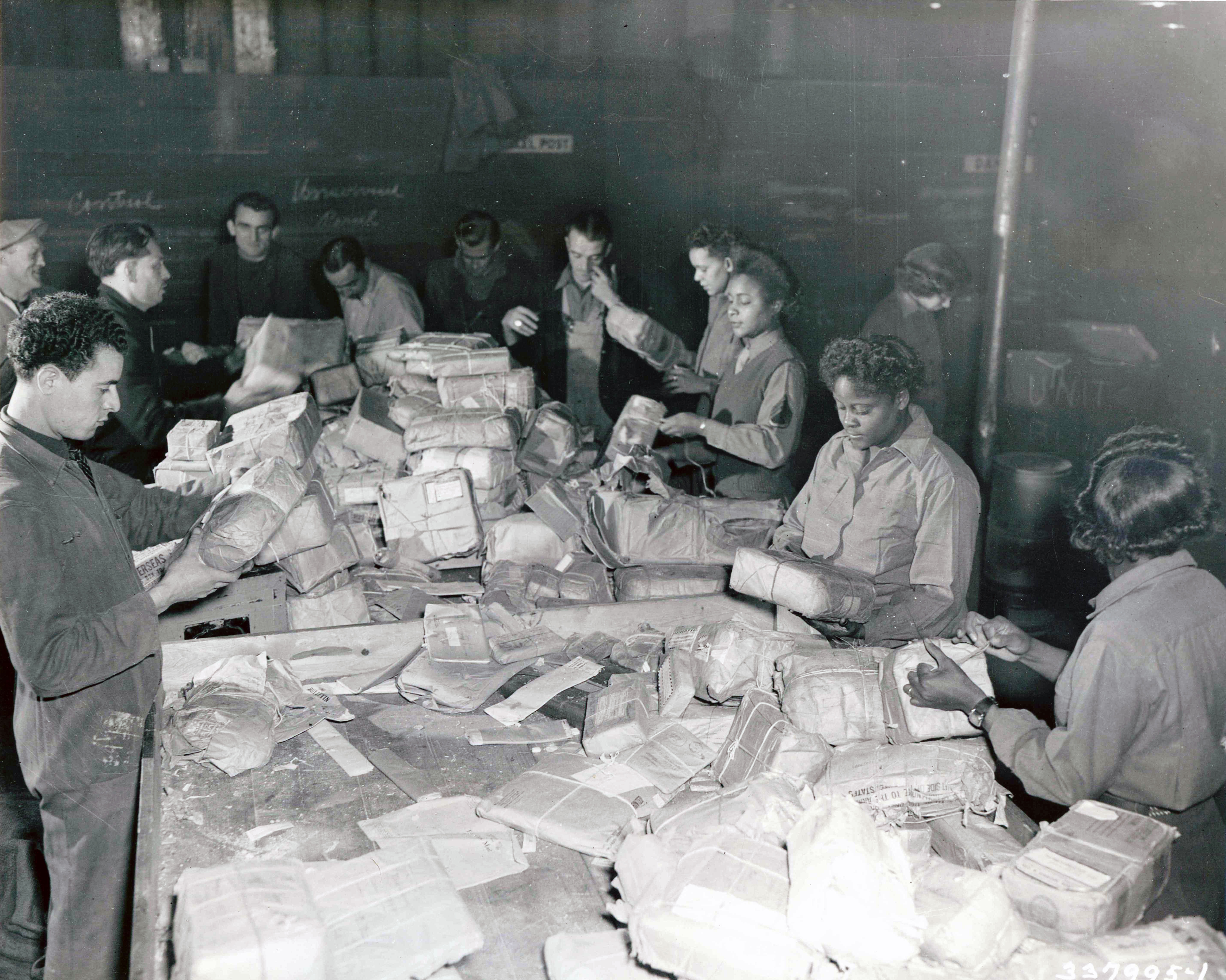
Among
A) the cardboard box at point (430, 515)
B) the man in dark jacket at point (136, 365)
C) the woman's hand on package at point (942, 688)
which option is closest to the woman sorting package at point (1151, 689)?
the woman's hand on package at point (942, 688)

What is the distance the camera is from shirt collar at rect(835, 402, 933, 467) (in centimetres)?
362

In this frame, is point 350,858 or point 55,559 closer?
point 350,858

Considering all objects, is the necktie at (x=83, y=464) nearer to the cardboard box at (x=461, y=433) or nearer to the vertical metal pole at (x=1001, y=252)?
the cardboard box at (x=461, y=433)

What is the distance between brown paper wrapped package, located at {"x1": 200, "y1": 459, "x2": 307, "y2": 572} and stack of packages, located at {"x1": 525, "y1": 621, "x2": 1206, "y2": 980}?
1178 millimetres

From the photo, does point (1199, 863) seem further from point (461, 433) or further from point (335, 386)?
point (335, 386)

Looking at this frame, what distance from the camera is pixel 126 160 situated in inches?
224

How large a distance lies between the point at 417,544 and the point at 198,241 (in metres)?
2.74

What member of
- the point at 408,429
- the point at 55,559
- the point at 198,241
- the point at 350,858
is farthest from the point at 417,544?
the point at 198,241

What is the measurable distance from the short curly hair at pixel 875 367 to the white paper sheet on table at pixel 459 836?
2.09 meters

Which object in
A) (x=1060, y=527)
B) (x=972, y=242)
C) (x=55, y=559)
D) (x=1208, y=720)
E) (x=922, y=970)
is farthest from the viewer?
(x=972, y=242)

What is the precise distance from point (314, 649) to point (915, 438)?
2285mm

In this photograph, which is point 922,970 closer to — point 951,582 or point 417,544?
point 951,582

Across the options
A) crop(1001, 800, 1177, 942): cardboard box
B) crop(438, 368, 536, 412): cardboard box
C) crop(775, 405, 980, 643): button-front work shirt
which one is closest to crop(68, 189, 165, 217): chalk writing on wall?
crop(438, 368, 536, 412): cardboard box

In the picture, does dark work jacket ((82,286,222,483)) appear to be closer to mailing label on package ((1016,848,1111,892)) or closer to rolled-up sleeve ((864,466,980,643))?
rolled-up sleeve ((864,466,980,643))
